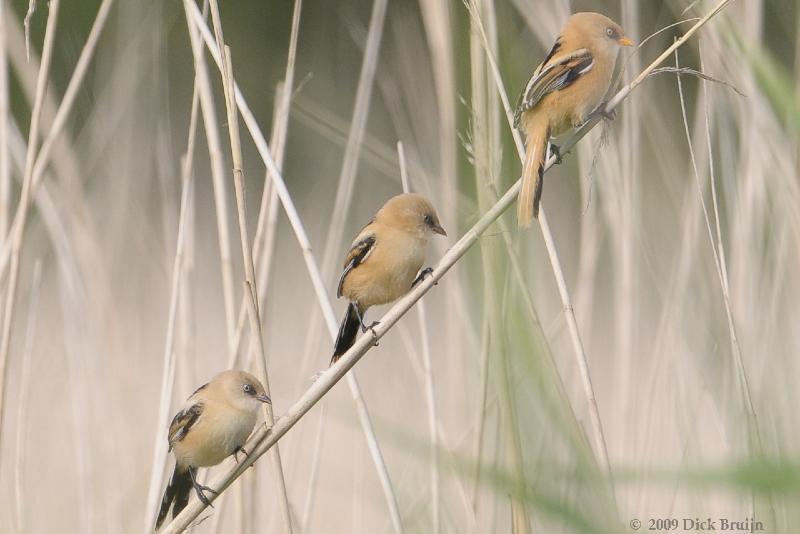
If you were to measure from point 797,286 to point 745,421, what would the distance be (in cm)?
92

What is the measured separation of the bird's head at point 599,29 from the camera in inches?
77.0

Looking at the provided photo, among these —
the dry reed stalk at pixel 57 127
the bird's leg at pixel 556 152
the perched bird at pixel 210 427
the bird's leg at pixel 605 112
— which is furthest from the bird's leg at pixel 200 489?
the bird's leg at pixel 605 112

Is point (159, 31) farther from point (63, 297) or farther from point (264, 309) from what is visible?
point (264, 309)

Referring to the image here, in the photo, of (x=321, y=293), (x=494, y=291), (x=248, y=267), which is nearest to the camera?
(x=494, y=291)

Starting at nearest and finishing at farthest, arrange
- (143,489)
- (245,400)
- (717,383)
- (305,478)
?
(717,383)
(245,400)
(143,489)
(305,478)

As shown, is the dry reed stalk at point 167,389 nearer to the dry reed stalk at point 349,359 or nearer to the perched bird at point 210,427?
the perched bird at point 210,427

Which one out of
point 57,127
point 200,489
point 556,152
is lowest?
point 200,489

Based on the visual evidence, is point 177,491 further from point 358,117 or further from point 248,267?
point 358,117

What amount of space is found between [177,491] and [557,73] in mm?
1272

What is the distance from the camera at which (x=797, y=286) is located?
214cm

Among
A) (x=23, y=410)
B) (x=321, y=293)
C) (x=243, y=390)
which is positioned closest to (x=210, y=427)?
(x=243, y=390)

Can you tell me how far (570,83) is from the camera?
1.89 metres

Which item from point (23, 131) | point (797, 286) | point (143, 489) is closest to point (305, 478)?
point (143, 489)

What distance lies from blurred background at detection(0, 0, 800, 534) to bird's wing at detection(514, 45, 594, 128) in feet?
0.45
